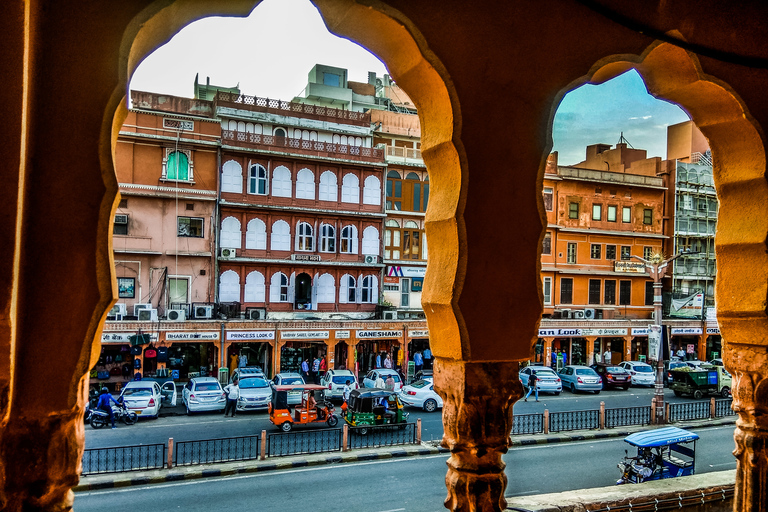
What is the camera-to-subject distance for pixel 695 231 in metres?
30.0

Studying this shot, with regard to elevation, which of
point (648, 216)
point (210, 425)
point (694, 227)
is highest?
point (648, 216)

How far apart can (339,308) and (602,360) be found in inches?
471

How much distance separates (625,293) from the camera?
28875 mm

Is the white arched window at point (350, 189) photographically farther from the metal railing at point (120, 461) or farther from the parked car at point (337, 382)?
the metal railing at point (120, 461)

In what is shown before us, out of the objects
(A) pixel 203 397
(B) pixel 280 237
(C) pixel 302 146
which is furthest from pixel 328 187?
(A) pixel 203 397

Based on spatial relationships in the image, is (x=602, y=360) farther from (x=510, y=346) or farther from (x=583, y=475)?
(x=510, y=346)

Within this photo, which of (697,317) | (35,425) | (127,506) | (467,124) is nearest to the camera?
(35,425)

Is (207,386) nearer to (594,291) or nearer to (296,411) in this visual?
(296,411)

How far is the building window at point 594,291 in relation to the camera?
28000mm

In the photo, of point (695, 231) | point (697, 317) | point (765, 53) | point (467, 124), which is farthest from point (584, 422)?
point (695, 231)

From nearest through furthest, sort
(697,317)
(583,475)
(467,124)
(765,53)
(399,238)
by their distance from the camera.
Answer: (467,124), (765,53), (583,475), (399,238), (697,317)

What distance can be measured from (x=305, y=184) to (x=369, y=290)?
198 inches

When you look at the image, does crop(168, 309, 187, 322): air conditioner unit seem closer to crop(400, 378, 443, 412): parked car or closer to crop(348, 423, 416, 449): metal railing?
crop(400, 378, 443, 412): parked car

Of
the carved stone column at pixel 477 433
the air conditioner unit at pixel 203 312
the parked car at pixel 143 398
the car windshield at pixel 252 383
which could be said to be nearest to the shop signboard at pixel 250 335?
the air conditioner unit at pixel 203 312
